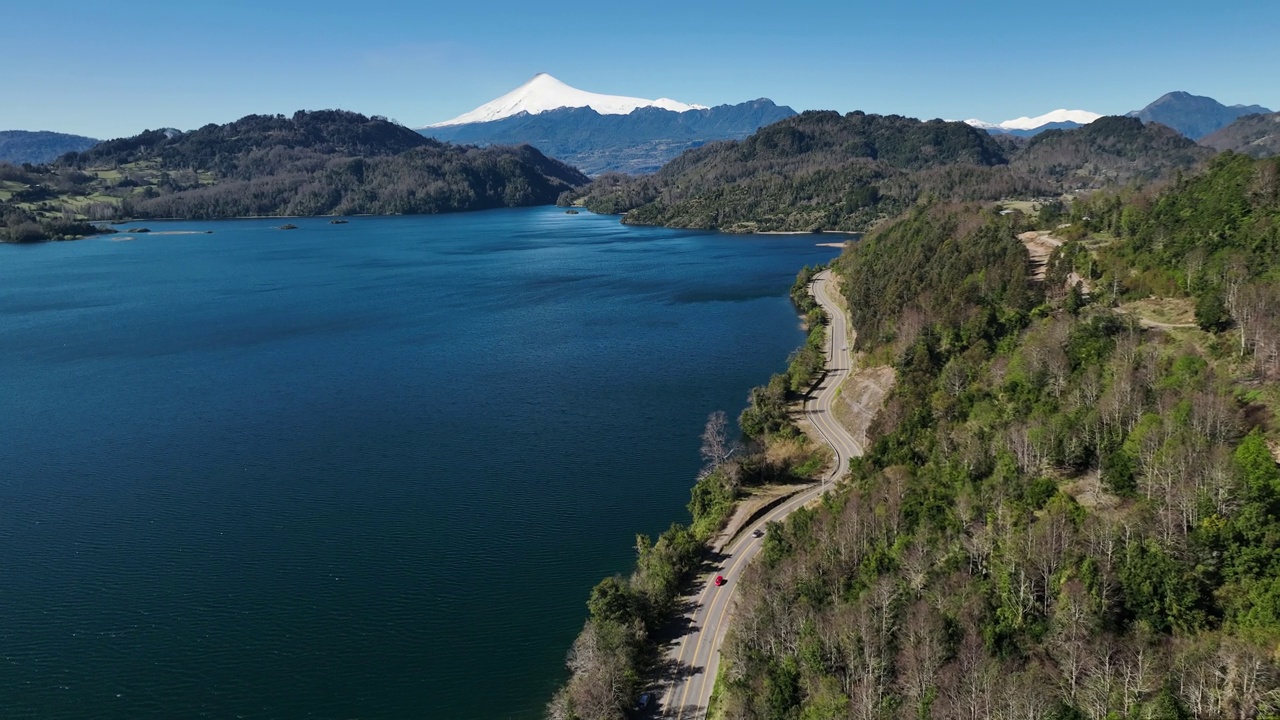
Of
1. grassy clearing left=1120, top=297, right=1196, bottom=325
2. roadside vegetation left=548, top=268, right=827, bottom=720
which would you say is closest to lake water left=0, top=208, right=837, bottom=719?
roadside vegetation left=548, top=268, right=827, bottom=720

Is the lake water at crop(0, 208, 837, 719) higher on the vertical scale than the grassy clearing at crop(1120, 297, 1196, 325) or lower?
lower

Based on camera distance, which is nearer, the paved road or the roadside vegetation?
the roadside vegetation

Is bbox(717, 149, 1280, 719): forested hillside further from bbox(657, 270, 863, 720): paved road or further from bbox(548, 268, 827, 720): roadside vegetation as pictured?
bbox(548, 268, 827, 720): roadside vegetation

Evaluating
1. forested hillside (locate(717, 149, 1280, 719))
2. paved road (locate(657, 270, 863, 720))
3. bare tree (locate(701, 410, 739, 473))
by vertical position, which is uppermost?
forested hillside (locate(717, 149, 1280, 719))

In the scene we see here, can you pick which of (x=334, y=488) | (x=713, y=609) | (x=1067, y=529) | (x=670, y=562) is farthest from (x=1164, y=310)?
(x=334, y=488)

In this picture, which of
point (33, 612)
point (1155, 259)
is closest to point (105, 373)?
point (33, 612)

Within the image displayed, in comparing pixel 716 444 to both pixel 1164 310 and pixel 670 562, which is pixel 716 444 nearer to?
pixel 670 562

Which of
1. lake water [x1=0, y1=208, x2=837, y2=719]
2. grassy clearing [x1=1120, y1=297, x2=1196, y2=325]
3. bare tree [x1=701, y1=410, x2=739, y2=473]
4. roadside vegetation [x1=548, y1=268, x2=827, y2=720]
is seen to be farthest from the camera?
bare tree [x1=701, y1=410, x2=739, y2=473]

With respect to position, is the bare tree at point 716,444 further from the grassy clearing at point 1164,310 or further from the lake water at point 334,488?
the grassy clearing at point 1164,310
